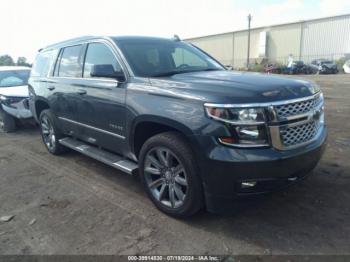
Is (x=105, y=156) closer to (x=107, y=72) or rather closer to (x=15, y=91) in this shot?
(x=107, y=72)

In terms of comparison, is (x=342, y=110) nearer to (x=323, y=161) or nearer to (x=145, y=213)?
(x=323, y=161)

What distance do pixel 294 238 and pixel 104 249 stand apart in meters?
1.81

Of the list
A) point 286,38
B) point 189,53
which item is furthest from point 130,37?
point 286,38

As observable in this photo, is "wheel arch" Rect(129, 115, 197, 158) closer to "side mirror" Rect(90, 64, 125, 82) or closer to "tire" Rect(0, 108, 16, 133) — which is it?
"side mirror" Rect(90, 64, 125, 82)

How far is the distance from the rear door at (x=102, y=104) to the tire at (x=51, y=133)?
1.21 m

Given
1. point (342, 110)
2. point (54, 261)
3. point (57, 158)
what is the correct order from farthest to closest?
point (342, 110)
point (57, 158)
point (54, 261)

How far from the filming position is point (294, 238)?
3.19 meters

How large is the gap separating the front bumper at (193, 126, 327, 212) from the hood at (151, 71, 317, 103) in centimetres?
44

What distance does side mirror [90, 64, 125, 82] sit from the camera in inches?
158

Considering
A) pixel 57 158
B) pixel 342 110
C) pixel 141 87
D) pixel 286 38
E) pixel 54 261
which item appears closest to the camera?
pixel 54 261

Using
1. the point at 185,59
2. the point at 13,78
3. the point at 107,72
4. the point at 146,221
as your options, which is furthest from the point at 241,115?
the point at 13,78

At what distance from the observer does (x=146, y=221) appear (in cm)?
366

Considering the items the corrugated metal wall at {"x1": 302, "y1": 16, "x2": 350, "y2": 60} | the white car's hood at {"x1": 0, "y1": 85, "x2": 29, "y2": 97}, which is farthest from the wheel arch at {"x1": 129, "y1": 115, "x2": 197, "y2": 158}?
the corrugated metal wall at {"x1": 302, "y1": 16, "x2": 350, "y2": 60}

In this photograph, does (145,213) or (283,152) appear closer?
(283,152)
